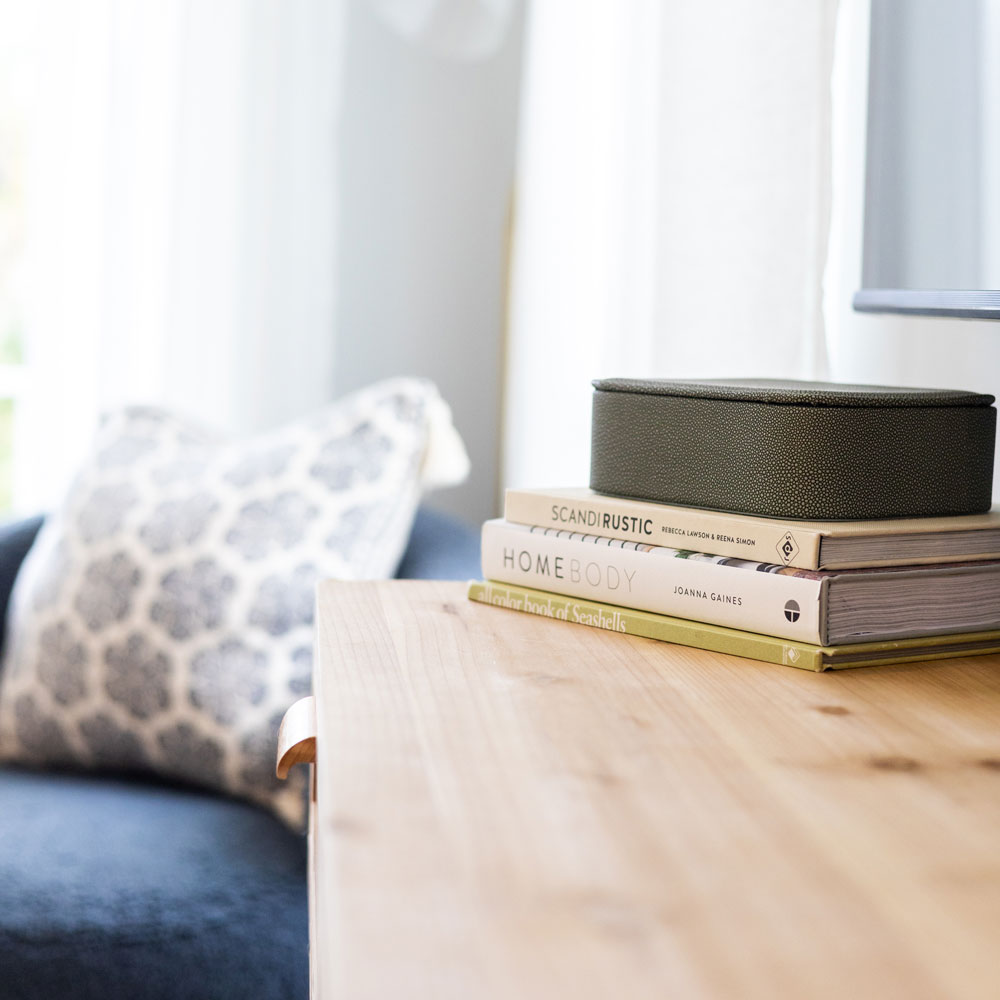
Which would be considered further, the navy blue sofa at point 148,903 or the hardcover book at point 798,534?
the navy blue sofa at point 148,903

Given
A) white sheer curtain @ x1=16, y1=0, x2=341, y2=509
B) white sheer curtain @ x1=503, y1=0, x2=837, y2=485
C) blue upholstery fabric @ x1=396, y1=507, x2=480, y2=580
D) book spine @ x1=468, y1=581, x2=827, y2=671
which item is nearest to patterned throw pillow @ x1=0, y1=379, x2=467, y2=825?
blue upholstery fabric @ x1=396, y1=507, x2=480, y2=580

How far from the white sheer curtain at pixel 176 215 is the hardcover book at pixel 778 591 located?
57.0 inches

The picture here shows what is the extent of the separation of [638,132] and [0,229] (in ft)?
4.69

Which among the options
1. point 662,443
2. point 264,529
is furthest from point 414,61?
point 662,443

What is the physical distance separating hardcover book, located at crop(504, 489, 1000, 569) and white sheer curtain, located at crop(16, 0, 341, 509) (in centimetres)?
145

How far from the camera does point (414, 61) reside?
205 centimetres

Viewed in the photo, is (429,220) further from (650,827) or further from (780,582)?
(650,827)

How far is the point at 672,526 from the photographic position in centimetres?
62

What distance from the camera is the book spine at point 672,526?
22.4 inches

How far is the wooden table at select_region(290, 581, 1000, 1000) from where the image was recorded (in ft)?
0.93

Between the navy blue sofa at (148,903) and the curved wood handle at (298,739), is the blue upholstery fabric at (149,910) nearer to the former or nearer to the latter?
the navy blue sofa at (148,903)

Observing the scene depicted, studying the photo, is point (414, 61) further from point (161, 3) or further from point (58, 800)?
point (58, 800)

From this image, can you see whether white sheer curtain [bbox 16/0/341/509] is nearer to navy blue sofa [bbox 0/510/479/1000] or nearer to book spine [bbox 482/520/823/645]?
navy blue sofa [bbox 0/510/479/1000]

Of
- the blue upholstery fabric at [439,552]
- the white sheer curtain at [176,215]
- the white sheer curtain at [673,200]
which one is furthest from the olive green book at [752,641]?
the white sheer curtain at [176,215]
